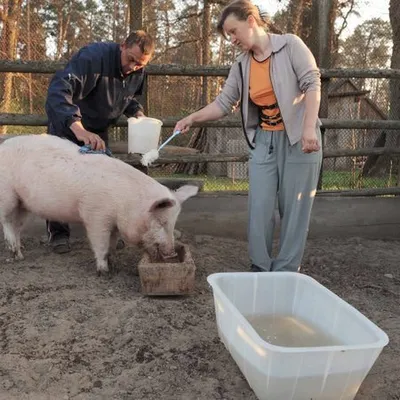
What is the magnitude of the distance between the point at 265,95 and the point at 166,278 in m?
1.43

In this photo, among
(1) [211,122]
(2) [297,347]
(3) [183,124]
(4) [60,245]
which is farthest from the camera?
(1) [211,122]

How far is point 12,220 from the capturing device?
4.24 meters

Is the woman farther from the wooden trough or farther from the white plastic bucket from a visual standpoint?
the wooden trough

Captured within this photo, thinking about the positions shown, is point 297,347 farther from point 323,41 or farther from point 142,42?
point 323,41

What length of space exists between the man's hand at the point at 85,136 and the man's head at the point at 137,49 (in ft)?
2.24

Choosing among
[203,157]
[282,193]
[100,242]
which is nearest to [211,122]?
[203,157]

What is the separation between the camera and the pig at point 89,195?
365cm

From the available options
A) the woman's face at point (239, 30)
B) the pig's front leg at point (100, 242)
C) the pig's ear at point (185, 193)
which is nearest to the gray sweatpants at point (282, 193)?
the pig's ear at point (185, 193)

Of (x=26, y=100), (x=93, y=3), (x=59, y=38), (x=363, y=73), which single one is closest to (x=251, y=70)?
(x=363, y=73)

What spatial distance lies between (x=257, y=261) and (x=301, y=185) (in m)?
0.67

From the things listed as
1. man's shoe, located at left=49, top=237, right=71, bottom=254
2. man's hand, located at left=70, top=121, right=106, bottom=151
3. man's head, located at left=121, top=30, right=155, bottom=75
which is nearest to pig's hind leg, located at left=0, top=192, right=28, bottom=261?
man's shoe, located at left=49, top=237, right=71, bottom=254

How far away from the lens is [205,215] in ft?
16.9

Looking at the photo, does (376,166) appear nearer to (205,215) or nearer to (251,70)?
(205,215)

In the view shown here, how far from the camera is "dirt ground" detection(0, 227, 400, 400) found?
2365mm
